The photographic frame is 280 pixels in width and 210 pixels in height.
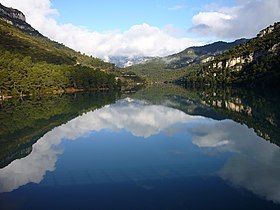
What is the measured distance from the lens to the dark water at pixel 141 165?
1137 inches

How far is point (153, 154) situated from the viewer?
153ft

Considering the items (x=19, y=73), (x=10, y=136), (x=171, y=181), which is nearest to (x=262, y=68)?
(x=19, y=73)

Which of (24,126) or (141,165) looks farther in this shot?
(24,126)

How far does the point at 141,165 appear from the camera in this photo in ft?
134

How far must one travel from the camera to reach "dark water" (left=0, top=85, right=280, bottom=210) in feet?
94.7

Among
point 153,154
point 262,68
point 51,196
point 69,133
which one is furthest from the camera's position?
point 262,68

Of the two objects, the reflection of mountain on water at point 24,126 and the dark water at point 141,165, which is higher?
the dark water at point 141,165

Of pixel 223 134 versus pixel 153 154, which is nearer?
pixel 153 154

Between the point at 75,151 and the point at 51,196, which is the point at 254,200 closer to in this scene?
the point at 51,196

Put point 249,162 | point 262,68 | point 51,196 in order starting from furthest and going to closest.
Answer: point 262,68 < point 249,162 < point 51,196

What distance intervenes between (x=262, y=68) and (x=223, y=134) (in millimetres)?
146947

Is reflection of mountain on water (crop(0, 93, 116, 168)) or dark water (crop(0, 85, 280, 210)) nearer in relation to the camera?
dark water (crop(0, 85, 280, 210))

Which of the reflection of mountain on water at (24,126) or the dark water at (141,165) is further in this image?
the reflection of mountain on water at (24,126)

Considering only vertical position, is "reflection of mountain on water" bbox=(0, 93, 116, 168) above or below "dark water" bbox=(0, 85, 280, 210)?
below
